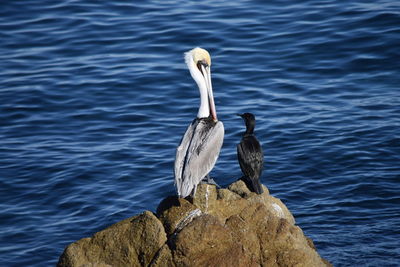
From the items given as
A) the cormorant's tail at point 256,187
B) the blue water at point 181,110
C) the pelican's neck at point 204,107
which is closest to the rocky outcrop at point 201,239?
the cormorant's tail at point 256,187

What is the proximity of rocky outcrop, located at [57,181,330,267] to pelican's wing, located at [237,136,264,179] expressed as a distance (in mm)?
1020

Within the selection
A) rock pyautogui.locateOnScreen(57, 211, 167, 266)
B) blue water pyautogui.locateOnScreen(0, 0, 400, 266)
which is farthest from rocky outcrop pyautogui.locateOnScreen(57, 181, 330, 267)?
blue water pyautogui.locateOnScreen(0, 0, 400, 266)

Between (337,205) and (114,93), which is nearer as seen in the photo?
(337,205)

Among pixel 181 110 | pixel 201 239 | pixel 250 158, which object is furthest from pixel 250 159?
pixel 181 110

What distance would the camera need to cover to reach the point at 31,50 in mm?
22250

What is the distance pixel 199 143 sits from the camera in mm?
Answer: 10742

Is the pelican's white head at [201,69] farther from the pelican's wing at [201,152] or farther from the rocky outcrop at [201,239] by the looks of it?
the rocky outcrop at [201,239]

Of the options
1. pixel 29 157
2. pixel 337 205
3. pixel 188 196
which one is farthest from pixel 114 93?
pixel 188 196

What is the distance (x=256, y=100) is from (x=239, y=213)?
9.05m

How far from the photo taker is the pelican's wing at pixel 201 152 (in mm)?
10133

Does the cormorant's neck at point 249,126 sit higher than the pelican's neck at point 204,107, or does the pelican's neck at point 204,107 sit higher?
the pelican's neck at point 204,107

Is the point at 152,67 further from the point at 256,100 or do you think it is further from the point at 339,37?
the point at 339,37

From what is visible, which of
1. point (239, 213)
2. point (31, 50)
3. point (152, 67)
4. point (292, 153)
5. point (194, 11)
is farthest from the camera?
point (194, 11)

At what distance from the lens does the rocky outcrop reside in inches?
351
